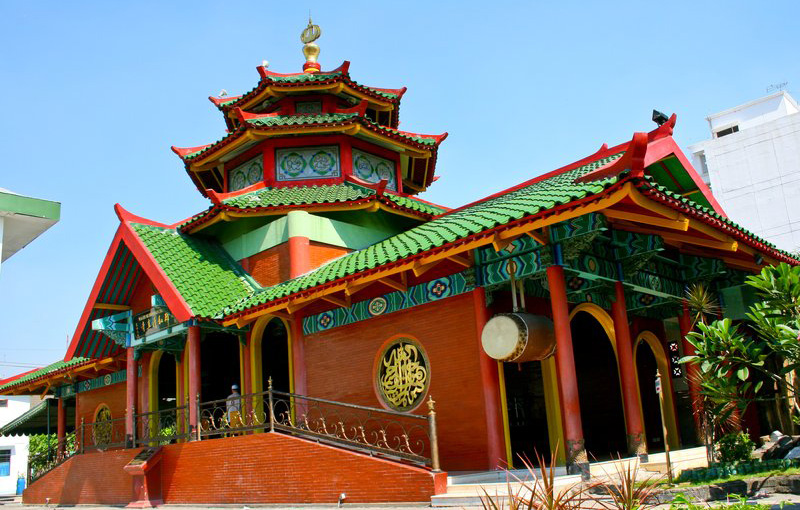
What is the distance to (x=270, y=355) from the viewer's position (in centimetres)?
1577

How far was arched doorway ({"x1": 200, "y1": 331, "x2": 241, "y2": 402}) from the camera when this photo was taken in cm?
1728

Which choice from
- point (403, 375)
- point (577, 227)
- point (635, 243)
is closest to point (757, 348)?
point (577, 227)

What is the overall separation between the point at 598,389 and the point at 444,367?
4.64m

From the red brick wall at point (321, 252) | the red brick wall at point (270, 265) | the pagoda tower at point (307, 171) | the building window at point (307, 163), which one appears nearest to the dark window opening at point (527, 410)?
the red brick wall at point (321, 252)

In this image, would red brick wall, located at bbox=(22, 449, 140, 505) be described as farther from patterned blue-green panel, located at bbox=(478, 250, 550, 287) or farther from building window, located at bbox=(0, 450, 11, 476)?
building window, located at bbox=(0, 450, 11, 476)

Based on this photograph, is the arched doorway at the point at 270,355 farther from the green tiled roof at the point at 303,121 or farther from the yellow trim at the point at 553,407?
the yellow trim at the point at 553,407

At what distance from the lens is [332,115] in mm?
17125

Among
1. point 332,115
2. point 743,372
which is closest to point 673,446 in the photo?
point 743,372

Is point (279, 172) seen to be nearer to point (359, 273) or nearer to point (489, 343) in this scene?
point (359, 273)

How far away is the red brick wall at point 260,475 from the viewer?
971 centimetres

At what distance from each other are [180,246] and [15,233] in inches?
320

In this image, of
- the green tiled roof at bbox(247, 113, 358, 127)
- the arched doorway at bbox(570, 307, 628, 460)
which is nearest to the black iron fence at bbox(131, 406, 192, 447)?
the green tiled roof at bbox(247, 113, 358, 127)

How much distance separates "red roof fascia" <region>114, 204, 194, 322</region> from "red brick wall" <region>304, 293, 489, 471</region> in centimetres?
303

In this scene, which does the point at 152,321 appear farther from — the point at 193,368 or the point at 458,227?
the point at 458,227
